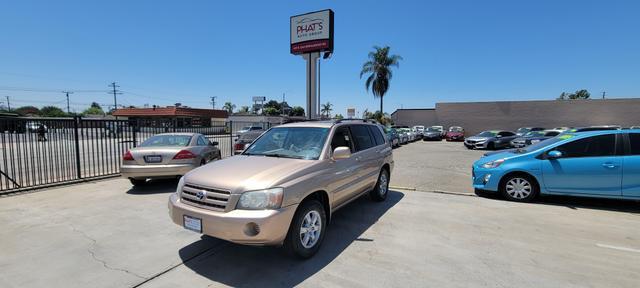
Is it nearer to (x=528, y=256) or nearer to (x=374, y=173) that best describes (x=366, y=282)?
(x=528, y=256)

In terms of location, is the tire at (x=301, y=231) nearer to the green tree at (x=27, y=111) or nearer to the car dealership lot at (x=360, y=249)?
the car dealership lot at (x=360, y=249)

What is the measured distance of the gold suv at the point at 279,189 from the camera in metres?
3.19

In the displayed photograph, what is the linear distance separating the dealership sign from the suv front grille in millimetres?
13577

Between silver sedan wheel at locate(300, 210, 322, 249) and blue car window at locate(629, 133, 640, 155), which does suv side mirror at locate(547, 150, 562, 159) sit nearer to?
blue car window at locate(629, 133, 640, 155)

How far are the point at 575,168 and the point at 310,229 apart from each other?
18.0ft

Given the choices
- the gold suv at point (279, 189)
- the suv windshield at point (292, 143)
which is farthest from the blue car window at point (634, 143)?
the suv windshield at point (292, 143)

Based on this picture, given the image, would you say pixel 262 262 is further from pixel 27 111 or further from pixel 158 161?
pixel 27 111

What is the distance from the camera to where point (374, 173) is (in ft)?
19.0

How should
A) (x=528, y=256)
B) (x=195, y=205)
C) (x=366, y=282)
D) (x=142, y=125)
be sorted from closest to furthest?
(x=366, y=282)
(x=195, y=205)
(x=528, y=256)
(x=142, y=125)

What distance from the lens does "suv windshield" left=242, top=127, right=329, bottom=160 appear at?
170 inches

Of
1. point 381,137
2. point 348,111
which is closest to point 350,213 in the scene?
point 381,137

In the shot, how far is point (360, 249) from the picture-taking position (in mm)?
4012

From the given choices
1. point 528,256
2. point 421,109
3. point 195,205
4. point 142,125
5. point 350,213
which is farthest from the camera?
point 421,109

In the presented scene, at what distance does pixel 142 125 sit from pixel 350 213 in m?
8.30
